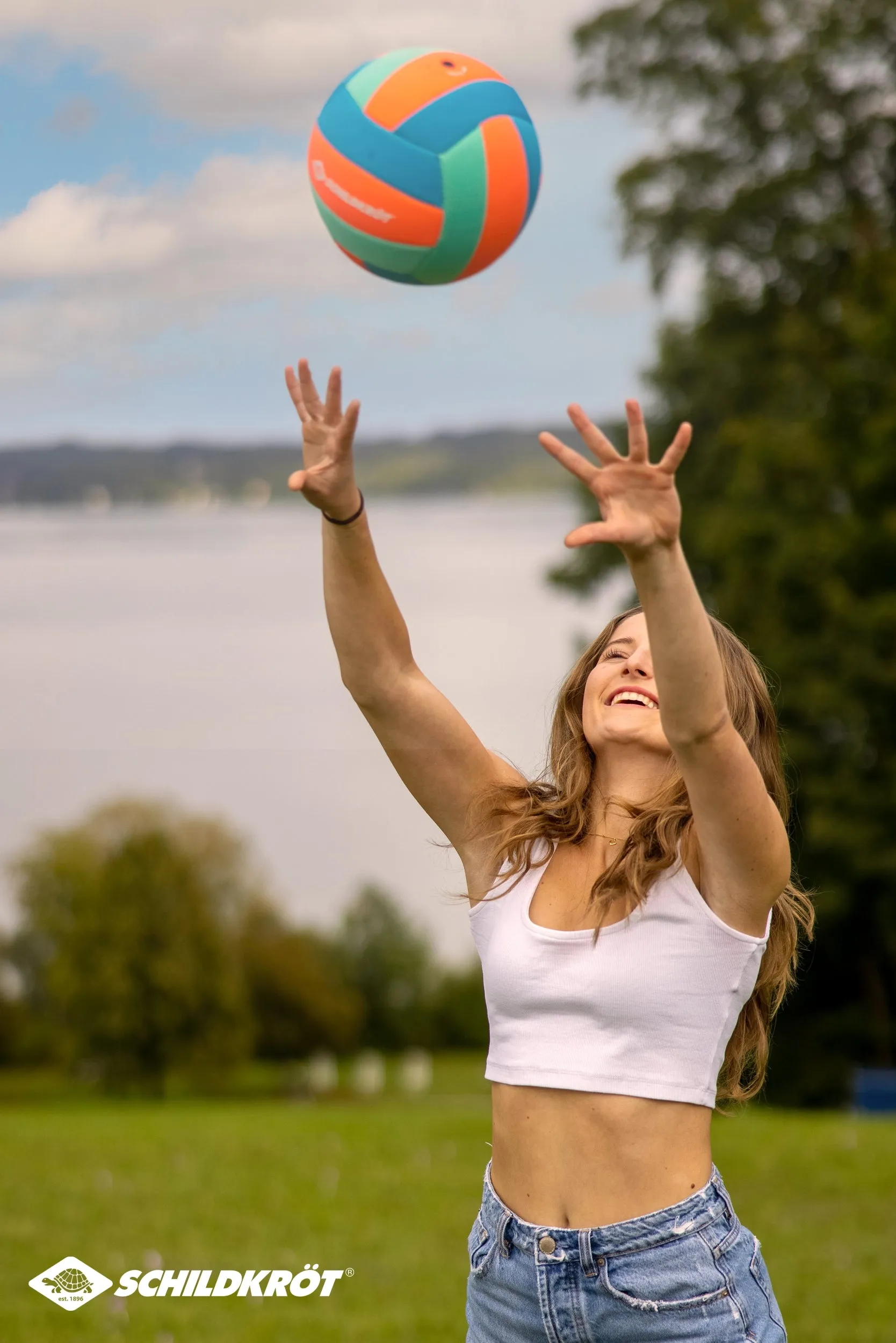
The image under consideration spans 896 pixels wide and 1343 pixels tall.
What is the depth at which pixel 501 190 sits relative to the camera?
96.7 inches

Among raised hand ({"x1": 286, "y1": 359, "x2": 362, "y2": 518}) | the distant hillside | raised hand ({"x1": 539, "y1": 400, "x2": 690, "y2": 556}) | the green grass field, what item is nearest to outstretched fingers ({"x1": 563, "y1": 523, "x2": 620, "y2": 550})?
raised hand ({"x1": 539, "y1": 400, "x2": 690, "y2": 556})

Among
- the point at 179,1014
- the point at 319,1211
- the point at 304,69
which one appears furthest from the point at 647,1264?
the point at 179,1014

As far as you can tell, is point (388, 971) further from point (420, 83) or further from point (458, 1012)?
point (420, 83)

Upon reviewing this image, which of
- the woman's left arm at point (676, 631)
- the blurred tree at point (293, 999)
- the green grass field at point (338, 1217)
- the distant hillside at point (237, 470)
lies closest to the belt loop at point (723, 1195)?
the woman's left arm at point (676, 631)

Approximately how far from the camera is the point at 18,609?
4.60 metres

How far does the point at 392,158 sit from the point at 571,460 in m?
0.80

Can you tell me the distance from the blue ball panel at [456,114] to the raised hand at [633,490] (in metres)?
0.81

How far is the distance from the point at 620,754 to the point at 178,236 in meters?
2.36

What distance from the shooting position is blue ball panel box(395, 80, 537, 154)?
2.38 meters

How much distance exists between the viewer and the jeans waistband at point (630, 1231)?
1.89 m

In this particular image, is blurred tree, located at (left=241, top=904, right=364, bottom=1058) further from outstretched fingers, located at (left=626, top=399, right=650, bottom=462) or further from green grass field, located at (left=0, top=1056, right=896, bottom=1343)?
outstretched fingers, located at (left=626, top=399, right=650, bottom=462)

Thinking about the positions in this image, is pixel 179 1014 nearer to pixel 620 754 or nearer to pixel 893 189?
pixel 893 189

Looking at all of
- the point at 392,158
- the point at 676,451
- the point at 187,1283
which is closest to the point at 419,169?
the point at 392,158

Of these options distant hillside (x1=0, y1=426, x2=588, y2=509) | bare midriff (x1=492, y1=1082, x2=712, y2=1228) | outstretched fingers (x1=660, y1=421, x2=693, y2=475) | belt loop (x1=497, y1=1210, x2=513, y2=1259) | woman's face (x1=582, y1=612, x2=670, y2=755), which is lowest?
belt loop (x1=497, y1=1210, x2=513, y2=1259)
